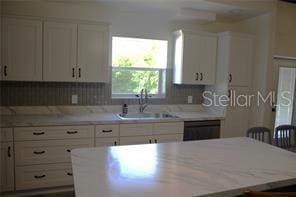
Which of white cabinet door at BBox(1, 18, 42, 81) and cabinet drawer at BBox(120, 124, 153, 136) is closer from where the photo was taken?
white cabinet door at BBox(1, 18, 42, 81)

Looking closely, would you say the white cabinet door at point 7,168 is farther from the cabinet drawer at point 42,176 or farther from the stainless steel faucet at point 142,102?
the stainless steel faucet at point 142,102

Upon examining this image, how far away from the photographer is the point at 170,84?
426 centimetres

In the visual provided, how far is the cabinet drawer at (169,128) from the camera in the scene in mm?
3527

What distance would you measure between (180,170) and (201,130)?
219 centimetres

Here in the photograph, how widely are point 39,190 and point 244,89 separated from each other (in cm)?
323

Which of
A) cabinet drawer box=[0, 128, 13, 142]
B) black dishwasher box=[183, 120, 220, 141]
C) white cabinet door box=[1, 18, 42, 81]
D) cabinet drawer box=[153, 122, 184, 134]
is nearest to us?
cabinet drawer box=[0, 128, 13, 142]

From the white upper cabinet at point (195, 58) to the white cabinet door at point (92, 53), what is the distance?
1.16 metres

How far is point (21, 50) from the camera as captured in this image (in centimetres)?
321

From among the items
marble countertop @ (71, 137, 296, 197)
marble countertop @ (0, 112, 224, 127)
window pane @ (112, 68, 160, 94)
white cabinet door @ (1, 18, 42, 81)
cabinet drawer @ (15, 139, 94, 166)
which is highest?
white cabinet door @ (1, 18, 42, 81)

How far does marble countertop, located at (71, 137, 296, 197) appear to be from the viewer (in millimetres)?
1370

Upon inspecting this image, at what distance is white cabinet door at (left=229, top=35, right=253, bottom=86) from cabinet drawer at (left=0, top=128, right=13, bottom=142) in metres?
3.05

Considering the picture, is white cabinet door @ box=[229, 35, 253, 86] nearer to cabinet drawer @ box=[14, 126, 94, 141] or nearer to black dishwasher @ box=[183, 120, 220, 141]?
black dishwasher @ box=[183, 120, 220, 141]

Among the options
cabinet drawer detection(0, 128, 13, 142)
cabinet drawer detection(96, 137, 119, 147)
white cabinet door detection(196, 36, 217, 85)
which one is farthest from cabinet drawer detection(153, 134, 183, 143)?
cabinet drawer detection(0, 128, 13, 142)

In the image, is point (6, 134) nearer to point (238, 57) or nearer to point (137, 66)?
point (137, 66)
